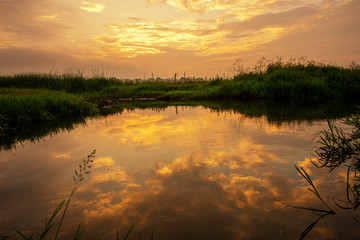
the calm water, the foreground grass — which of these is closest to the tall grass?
the foreground grass

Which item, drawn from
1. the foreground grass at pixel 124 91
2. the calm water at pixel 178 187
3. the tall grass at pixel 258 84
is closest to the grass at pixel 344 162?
the calm water at pixel 178 187

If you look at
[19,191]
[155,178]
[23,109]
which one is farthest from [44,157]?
[23,109]

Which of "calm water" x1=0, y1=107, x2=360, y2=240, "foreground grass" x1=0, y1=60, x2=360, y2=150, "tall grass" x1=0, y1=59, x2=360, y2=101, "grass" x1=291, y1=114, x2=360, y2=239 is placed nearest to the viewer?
"calm water" x1=0, y1=107, x2=360, y2=240

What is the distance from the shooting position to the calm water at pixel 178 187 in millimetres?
2199

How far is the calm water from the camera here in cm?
220

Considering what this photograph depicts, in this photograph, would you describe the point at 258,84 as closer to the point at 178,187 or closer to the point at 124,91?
the point at 124,91

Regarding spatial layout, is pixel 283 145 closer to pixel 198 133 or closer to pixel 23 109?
pixel 198 133

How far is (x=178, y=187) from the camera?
9.77 feet

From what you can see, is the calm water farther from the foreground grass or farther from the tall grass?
the tall grass

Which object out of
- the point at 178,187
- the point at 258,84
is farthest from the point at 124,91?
the point at 178,187

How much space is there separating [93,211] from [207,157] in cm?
205

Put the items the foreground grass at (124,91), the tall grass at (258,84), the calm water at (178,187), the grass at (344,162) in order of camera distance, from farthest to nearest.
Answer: the tall grass at (258,84)
the foreground grass at (124,91)
the grass at (344,162)
the calm water at (178,187)

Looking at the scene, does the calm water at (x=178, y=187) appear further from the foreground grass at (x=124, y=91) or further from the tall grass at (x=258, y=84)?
the tall grass at (x=258, y=84)

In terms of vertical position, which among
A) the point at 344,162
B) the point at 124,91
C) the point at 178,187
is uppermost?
the point at 124,91
